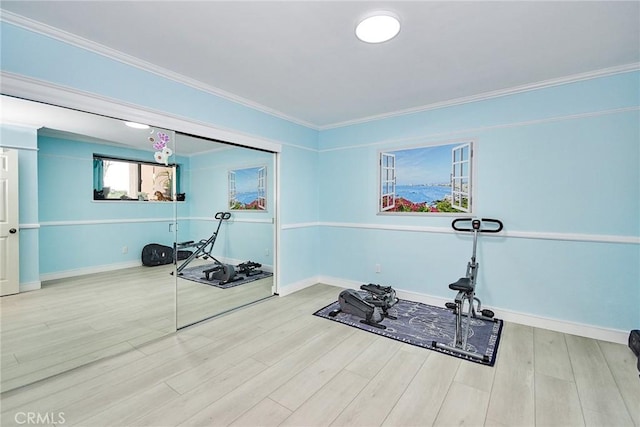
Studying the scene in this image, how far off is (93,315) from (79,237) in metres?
1.08

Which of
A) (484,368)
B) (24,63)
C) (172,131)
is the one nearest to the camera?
(24,63)

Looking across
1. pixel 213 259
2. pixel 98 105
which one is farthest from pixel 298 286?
pixel 98 105

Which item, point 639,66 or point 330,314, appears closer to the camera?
point 639,66

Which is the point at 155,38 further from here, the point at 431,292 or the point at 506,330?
the point at 506,330

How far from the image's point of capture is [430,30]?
6.77ft

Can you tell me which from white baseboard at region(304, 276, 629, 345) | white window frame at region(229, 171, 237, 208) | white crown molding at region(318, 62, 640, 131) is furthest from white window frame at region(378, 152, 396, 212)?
white window frame at region(229, 171, 237, 208)

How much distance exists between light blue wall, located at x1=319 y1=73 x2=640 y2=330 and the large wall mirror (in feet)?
7.74

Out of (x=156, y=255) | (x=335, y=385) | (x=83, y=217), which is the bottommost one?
(x=335, y=385)

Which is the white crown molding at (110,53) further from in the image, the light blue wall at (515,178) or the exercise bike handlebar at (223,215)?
the exercise bike handlebar at (223,215)

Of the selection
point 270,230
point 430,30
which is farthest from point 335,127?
point 430,30

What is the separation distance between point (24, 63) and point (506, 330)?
190 inches

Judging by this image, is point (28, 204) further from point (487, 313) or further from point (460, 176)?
point (487, 313)

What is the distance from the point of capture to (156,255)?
178 inches

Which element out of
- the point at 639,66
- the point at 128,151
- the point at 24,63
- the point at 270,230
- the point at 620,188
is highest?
the point at 639,66
